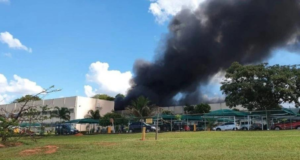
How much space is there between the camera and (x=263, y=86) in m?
39.0

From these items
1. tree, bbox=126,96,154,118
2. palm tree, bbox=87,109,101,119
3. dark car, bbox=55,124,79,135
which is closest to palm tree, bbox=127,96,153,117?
tree, bbox=126,96,154,118

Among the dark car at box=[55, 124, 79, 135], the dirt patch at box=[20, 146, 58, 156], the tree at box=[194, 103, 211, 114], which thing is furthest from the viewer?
A: the tree at box=[194, 103, 211, 114]

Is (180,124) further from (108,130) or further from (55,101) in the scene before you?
(55,101)

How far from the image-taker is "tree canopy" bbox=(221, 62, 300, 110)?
1516 inches

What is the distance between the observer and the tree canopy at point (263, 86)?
3850 centimetres

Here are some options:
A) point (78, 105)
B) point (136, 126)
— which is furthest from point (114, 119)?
point (78, 105)

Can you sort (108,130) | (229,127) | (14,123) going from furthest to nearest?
(108,130) < (229,127) < (14,123)

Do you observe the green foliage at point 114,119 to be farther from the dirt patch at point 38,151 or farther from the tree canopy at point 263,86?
the dirt patch at point 38,151

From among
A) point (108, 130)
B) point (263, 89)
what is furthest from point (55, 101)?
point (263, 89)

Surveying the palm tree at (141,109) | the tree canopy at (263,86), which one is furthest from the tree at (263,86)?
the palm tree at (141,109)

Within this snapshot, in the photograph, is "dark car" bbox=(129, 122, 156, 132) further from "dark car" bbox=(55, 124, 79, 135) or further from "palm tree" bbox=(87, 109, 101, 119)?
"palm tree" bbox=(87, 109, 101, 119)

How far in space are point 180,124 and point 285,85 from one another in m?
14.8

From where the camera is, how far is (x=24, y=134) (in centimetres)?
709

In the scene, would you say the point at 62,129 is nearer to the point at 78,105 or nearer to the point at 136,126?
the point at 136,126
